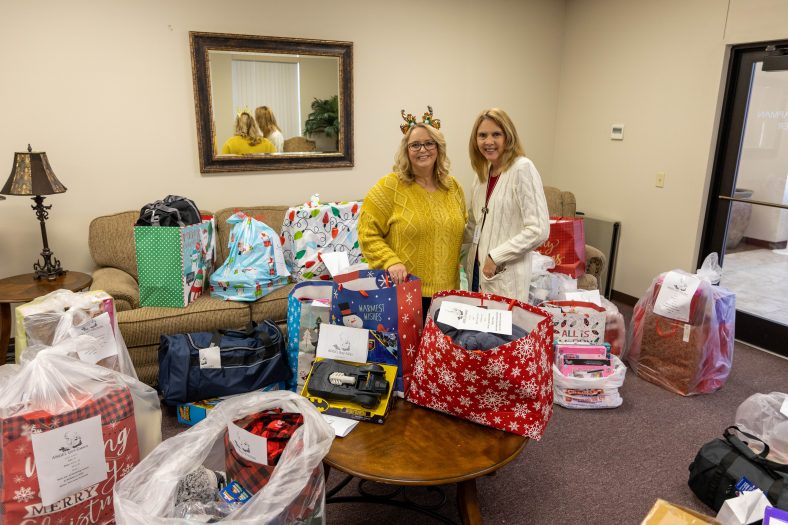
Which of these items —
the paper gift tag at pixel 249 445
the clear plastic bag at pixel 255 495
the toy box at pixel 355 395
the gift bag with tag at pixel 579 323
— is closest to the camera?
the clear plastic bag at pixel 255 495

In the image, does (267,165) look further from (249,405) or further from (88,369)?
(249,405)

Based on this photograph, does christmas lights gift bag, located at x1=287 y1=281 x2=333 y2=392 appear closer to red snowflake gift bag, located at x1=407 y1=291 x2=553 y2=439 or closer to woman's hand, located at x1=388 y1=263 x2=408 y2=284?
woman's hand, located at x1=388 y1=263 x2=408 y2=284

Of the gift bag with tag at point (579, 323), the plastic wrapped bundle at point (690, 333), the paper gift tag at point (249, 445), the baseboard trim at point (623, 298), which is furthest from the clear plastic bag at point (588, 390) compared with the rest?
the paper gift tag at point (249, 445)

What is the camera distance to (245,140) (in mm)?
3561

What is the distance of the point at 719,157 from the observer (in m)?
3.51

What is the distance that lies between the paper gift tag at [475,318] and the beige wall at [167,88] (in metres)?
2.50

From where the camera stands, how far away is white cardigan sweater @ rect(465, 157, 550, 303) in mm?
2068

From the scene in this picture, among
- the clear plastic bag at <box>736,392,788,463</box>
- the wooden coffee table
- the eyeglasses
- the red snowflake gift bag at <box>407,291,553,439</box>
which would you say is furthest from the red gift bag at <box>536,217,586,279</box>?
the wooden coffee table

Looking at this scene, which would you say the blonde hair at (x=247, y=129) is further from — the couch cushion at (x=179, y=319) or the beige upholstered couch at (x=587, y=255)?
the beige upholstered couch at (x=587, y=255)

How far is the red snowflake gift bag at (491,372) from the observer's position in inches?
53.9

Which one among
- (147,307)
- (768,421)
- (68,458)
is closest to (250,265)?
(147,307)

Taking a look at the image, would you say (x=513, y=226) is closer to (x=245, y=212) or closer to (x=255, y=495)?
(x=255, y=495)

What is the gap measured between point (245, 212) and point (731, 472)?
9.49 ft

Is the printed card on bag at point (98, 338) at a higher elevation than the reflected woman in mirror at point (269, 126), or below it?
below
